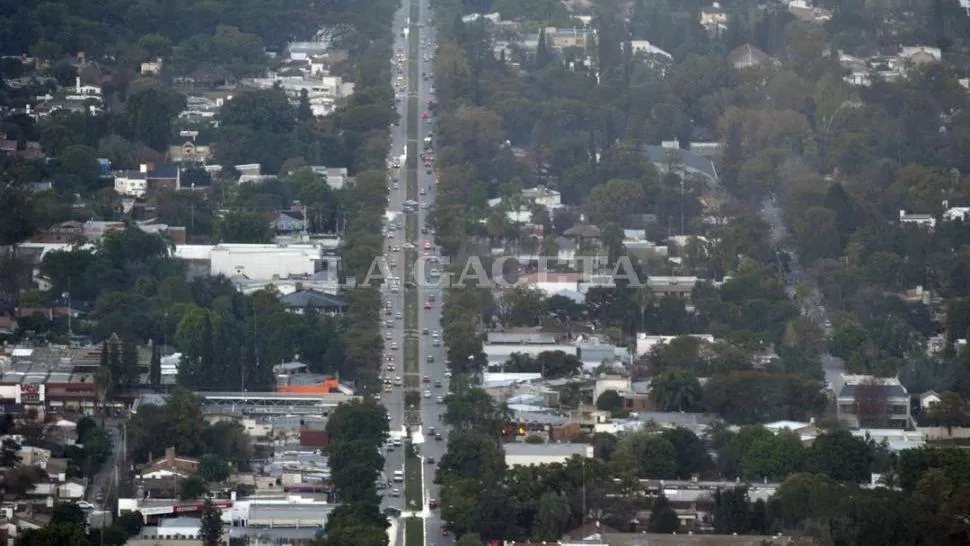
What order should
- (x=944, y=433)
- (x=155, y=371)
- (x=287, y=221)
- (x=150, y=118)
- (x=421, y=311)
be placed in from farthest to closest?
(x=150, y=118) < (x=287, y=221) < (x=421, y=311) < (x=155, y=371) < (x=944, y=433)

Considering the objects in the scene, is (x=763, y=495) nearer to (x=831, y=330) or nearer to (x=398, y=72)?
(x=831, y=330)

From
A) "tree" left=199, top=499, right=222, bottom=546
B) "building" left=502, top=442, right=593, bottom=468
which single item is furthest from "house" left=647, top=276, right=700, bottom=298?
"tree" left=199, top=499, right=222, bottom=546

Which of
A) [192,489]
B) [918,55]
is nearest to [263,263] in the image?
[192,489]

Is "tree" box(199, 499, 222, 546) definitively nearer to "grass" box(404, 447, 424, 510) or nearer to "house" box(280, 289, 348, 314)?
"grass" box(404, 447, 424, 510)

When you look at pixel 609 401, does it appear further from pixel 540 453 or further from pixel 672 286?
pixel 672 286

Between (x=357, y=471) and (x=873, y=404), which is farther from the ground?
(x=357, y=471)

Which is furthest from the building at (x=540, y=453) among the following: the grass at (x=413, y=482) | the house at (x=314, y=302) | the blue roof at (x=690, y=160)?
the blue roof at (x=690, y=160)
